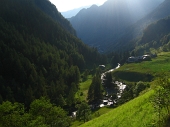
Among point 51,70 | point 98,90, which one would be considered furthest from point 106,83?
point 51,70

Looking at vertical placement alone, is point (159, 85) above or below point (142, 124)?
above

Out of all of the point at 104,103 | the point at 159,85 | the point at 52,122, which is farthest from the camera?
the point at 104,103

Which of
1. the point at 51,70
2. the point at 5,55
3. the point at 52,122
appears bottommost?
the point at 52,122

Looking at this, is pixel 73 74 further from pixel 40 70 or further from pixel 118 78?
pixel 118 78

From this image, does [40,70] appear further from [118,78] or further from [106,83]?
Result: [118,78]

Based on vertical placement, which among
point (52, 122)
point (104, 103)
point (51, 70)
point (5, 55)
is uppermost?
point (5, 55)

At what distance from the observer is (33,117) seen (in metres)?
68.0

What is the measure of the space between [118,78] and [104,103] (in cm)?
6268

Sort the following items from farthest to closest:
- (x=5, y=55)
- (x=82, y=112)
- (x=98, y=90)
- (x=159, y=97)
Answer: (x=5, y=55), (x=98, y=90), (x=82, y=112), (x=159, y=97)

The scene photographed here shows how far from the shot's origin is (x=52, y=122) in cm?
7438

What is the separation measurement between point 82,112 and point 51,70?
98.6 m

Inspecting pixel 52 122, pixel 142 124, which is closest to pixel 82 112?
pixel 52 122

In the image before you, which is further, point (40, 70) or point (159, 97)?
point (40, 70)

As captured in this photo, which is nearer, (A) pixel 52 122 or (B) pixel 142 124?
(B) pixel 142 124
